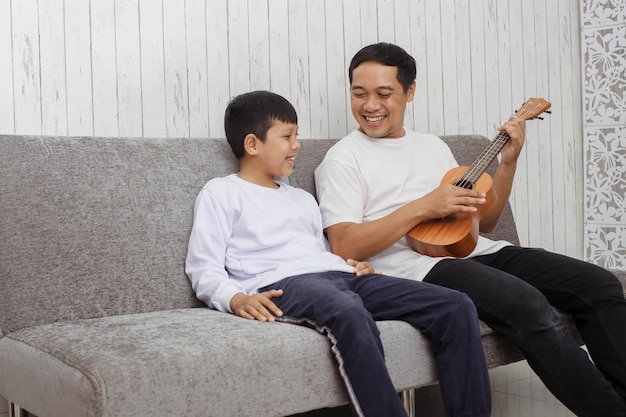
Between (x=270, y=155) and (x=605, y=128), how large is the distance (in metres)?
2.19

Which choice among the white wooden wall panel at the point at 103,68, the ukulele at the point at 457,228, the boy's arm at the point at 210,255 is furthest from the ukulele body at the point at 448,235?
the white wooden wall panel at the point at 103,68

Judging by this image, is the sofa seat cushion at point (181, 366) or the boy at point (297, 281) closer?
the sofa seat cushion at point (181, 366)

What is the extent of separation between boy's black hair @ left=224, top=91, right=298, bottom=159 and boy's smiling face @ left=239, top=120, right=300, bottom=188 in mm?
17

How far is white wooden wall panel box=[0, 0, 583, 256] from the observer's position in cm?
215

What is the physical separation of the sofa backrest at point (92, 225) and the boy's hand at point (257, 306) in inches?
8.8

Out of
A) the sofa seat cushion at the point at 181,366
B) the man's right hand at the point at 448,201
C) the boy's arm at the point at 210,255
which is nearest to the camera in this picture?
the sofa seat cushion at the point at 181,366

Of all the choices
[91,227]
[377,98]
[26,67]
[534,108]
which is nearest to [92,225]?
[91,227]

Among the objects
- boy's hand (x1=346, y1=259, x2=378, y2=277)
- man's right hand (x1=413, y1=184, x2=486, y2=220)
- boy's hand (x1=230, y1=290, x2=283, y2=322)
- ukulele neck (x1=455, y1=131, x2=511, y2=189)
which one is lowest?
boy's hand (x1=230, y1=290, x2=283, y2=322)

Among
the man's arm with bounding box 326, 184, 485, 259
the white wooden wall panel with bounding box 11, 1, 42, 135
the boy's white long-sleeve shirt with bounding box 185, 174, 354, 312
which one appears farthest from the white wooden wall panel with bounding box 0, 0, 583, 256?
the man's arm with bounding box 326, 184, 485, 259

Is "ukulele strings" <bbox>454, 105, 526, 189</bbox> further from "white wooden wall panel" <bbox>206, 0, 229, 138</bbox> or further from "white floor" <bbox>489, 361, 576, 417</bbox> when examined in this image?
"white wooden wall panel" <bbox>206, 0, 229, 138</bbox>

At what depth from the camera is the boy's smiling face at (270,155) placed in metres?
2.02

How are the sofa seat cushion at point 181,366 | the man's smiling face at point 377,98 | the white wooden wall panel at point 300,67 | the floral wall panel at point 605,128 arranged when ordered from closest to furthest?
the sofa seat cushion at point 181,366 < the white wooden wall panel at point 300,67 < the man's smiling face at point 377,98 < the floral wall panel at point 605,128

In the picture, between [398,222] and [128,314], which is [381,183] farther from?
[128,314]

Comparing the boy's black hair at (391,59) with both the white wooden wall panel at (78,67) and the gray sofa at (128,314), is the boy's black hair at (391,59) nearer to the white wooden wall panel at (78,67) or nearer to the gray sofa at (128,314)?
the gray sofa at (128,314)
